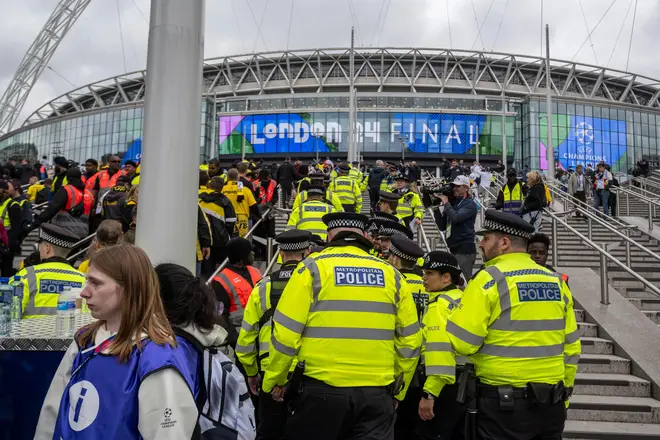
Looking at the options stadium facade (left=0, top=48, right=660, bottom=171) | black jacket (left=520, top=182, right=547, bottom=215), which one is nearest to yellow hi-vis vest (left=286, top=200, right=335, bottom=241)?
black jacket (left=520, top=182, right=547, bottom=215)

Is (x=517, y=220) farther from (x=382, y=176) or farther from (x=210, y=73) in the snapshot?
(x=210, y=73)

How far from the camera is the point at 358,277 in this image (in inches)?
139

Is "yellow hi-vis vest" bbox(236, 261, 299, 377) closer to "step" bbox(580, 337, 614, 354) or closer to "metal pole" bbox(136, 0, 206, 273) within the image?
"metal pole" bbox(136, 0, 206, 273)

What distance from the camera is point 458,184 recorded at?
8.53 meters

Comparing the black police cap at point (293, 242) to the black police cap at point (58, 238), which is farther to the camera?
the black police cap at point (293, 242)

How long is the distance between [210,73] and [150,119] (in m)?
73.8

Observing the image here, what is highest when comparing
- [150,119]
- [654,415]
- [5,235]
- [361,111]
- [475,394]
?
[361,111]

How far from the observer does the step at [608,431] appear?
538 centimetres

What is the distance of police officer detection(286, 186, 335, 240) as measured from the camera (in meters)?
8.33

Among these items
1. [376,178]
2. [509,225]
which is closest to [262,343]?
[509,225]

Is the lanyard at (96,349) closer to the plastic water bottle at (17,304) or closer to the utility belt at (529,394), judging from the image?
the plastic water bottle at (17,304)

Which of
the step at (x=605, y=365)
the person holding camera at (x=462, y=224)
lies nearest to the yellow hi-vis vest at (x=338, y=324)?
the step at (x=605, y=365)

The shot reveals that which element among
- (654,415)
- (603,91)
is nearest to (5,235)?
(654,415)

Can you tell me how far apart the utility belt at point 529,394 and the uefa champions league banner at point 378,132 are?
51644mm
